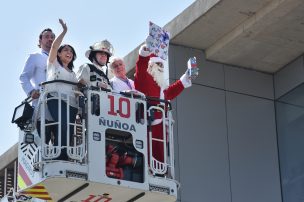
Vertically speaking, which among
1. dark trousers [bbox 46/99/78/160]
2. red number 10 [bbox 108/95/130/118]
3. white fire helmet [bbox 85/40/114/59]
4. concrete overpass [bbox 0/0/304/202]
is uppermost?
concrete overpass [bbox 0/0/304/202]

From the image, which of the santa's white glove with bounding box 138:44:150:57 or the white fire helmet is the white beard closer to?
the santa's white glove with bounding box 138:44:150:57

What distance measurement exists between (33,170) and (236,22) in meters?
9.28

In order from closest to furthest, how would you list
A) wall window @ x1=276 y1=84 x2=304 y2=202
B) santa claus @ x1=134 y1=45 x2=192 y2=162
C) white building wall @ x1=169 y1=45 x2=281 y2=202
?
santa claus @ x1=134 y1=45 x2=192 y2=162 → white building wall @ x1=169 y1=45 x2=281 y2=202 → wall window @ x1=276 y1=84 x2=304 y2=202

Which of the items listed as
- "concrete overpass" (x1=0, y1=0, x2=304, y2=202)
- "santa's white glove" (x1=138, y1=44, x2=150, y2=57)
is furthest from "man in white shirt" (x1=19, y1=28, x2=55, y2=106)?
"concrete overpass" (x1=0, y1=0, x2=304, y2=202)

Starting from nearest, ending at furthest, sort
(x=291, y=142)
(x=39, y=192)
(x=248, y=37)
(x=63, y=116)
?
(x=63, y=116)
(x=39, y=192)
(x=248, y=37)
(x=291, y=142)

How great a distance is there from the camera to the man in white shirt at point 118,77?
1683 centimetres

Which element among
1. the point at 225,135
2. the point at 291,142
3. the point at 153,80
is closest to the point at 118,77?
the point at 153,80

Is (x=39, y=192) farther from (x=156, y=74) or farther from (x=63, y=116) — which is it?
(x=156, y=74)

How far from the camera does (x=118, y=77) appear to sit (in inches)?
669

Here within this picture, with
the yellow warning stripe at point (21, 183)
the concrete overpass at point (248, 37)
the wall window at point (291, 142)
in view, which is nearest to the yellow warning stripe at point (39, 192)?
the yellow warning stripe at point (21, 183)

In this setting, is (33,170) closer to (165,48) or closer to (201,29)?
(165,48)

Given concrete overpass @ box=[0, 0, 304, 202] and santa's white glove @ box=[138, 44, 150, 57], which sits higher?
concrete overpass @ box=[0, 0, 304, 202]

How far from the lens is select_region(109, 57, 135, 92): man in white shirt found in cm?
1683

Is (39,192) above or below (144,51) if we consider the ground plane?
below
